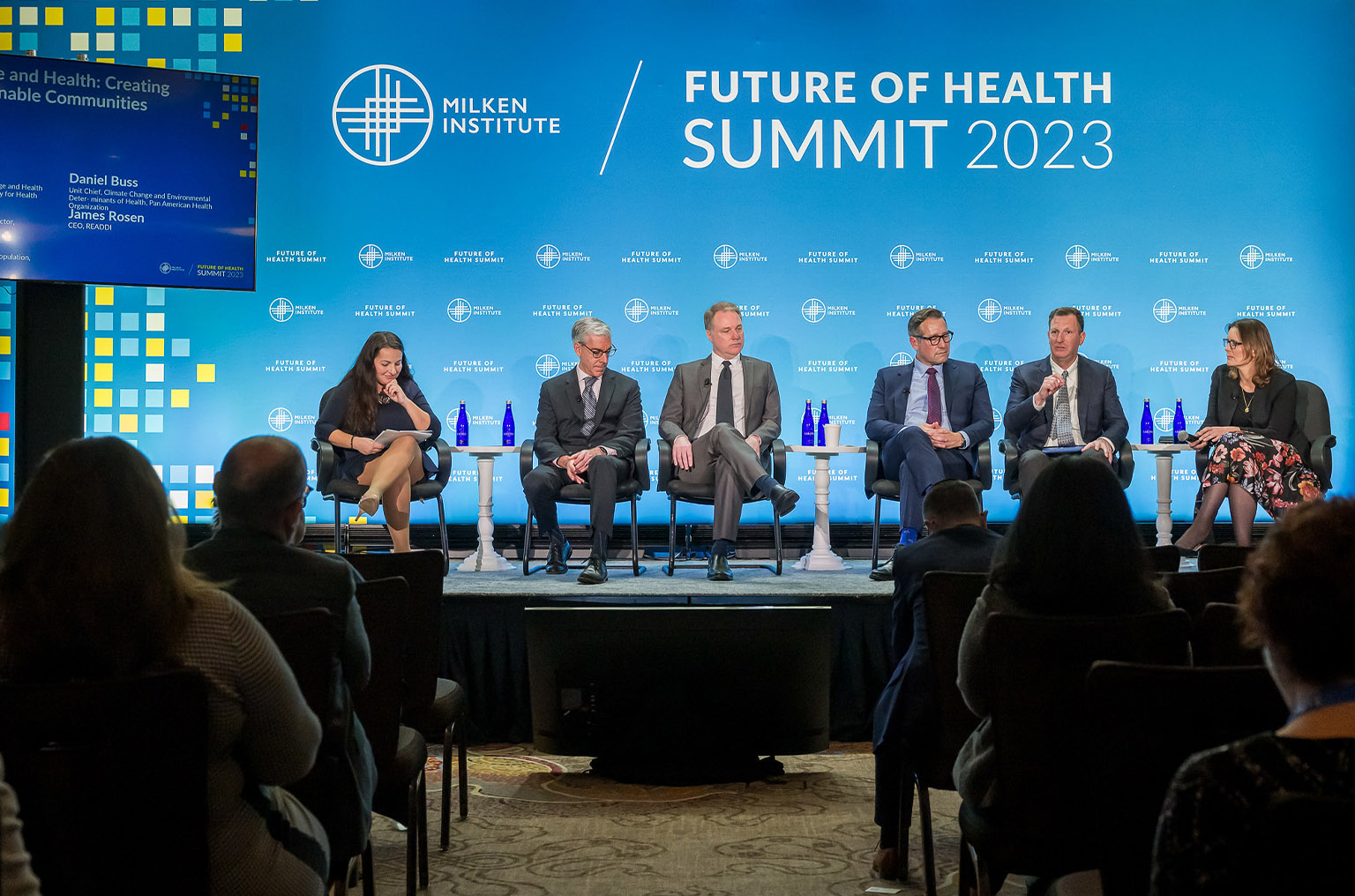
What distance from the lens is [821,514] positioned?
559cm

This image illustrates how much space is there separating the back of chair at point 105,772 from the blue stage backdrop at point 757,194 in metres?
5.51

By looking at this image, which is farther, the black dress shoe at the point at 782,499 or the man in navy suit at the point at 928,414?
the man in navy suit at the point at 928,414

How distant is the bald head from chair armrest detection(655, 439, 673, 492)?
3.16 m

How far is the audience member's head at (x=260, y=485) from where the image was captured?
202cm

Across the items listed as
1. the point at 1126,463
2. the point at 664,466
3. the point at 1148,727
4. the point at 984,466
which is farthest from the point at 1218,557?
the point at 664,466

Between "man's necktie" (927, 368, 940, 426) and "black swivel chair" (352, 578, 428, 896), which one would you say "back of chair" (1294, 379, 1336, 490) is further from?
"black swivel chair" (352, 578, 428, 896)

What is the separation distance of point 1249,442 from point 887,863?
361 cm

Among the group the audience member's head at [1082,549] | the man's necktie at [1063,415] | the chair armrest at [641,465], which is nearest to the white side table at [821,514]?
the chair armrest at [641,465]

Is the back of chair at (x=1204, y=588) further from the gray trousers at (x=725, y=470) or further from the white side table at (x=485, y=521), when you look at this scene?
the white side table at (x=485, y=521)

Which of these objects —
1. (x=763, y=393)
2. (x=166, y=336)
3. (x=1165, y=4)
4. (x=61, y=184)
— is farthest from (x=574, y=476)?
(x=1165, y=4)

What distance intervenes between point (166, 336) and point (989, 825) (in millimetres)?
6138

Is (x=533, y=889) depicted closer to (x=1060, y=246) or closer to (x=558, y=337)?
(x=558, y=337)

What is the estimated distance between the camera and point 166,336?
6723 millimetres

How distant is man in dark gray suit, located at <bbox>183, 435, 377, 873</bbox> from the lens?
1.93 metres
